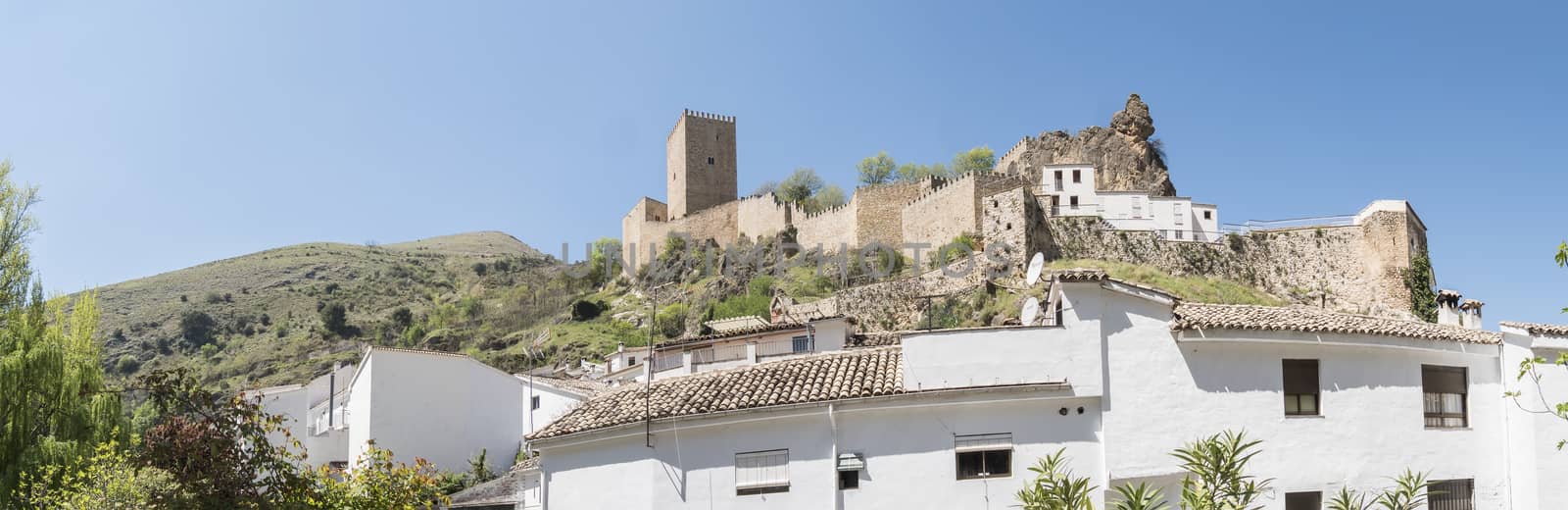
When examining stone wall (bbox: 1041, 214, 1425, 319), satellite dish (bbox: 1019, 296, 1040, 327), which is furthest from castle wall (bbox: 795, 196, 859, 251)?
satellite dish (bbox: 1019, 296, 1040, 327)

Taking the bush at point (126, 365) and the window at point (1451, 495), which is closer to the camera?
the window at point (1451, 495)

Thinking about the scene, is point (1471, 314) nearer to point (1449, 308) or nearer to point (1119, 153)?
point (1449, 308)

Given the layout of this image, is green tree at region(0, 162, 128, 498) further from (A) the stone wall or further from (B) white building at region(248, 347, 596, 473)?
(A) the stone wall

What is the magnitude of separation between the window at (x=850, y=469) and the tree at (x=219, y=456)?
7033 millimetres

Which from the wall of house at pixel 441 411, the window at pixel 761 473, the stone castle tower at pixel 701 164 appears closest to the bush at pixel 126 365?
the stone castle tower at pixel 701 164

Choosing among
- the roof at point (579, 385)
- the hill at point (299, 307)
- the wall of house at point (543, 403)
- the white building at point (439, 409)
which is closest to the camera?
the roof at point (579, 385)

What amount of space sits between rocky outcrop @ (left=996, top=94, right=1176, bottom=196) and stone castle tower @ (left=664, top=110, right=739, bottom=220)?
25.5m

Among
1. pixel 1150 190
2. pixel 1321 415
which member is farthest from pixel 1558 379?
pixel 1150 190

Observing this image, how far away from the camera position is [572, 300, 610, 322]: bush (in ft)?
245

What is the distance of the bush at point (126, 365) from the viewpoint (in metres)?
79.2

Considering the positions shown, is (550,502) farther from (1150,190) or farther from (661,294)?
(661,294)

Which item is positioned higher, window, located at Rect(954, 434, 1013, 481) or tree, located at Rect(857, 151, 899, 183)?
tree, located at Rect(857, 151, 899, 183)

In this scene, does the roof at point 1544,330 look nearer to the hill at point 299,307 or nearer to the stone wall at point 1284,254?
the stone wall at point 1284,254

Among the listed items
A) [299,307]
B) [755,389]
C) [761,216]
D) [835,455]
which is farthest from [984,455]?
[299,307]
